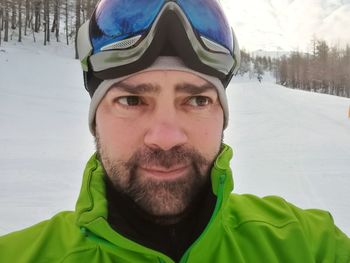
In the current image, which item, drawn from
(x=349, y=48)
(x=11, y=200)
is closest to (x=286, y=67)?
(x=349, y=48)

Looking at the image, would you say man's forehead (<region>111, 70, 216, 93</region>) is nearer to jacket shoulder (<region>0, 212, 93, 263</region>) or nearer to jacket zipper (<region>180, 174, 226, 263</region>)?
jacket zipper (<region>180, 174, 226, 263</region>)

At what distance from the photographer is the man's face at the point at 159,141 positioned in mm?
1634

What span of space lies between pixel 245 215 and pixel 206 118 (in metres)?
0.51

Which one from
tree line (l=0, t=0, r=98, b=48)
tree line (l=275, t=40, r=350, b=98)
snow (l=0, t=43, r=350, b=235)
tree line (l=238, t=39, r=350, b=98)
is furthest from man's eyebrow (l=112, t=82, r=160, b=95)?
tree line (l=275, t=40, r=350, b=98)

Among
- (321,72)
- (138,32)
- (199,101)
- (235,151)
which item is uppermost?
(138,32)

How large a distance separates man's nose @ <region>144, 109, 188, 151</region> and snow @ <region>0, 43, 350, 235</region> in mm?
3931

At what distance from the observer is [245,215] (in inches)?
73.3

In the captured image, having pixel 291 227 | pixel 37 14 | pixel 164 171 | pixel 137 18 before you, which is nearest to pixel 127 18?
pixel 137 18

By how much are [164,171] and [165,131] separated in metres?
0.17

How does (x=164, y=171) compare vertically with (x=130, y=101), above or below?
below

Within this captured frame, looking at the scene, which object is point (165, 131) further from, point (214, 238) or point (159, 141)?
point (214, 238)

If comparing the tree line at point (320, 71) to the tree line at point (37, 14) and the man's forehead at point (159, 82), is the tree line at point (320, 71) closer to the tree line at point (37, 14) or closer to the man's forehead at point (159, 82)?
the tree line at point (37, 14)

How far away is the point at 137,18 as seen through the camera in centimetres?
181

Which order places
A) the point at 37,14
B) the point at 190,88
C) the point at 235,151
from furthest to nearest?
the point at 37,14 → the point at 235,151 → the point at 190,88
